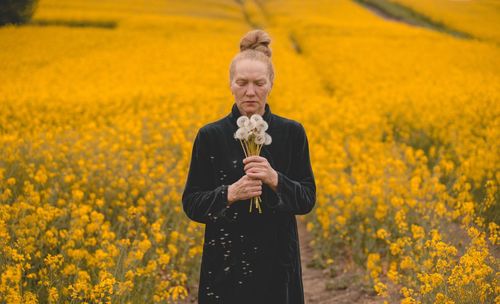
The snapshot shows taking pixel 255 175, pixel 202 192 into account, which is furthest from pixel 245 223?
pixel 255 175

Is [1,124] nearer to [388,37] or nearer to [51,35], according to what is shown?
[51,35]

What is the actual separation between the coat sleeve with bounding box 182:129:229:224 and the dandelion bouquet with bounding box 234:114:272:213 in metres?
0.15

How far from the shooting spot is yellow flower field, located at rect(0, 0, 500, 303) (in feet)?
13.5

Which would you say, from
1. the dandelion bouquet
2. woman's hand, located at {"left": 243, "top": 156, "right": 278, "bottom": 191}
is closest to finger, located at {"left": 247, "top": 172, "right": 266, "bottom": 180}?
woman's hand, located at {"left": 243, "top": 156, "right": 278, "bottom": 191}

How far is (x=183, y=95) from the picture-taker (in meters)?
13.6

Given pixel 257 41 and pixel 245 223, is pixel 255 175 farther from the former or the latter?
pixel 257 41

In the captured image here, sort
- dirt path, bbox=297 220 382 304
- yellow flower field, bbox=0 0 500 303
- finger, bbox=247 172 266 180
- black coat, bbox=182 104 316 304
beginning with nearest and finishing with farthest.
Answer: finger, bbox=247 172 266 180, black coat, bbox=182 104 316 304, yellow flower field, bbox=0 0 500 303, dirt path, bbox=297 220 382 304

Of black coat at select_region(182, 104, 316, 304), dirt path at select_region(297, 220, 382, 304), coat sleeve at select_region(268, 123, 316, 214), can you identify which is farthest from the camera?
dirt path at select_region(297, 220, 382, 304)

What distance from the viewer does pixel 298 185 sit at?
2.48 metres

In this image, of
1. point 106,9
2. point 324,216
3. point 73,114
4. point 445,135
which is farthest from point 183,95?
point 106,9

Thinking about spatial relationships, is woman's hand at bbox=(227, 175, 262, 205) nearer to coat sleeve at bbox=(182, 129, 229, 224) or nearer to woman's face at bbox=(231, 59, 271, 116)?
coat sleeve at bbox=(182, 129, 229, 224)

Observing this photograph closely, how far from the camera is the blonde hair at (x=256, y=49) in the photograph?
8.14 feet

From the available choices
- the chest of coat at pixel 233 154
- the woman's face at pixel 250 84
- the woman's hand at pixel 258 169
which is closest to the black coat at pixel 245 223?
the chest of coat at pixel 233 154

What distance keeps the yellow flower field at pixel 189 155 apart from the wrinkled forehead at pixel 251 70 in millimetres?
1570
